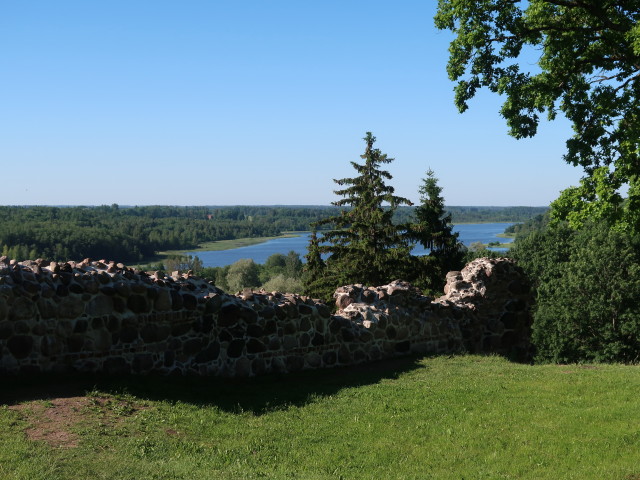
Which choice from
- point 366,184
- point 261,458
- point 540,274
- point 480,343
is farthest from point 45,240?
point 261,458

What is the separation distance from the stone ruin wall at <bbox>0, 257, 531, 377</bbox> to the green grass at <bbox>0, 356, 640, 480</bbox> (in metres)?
0.52

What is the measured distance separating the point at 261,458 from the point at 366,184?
32.5m

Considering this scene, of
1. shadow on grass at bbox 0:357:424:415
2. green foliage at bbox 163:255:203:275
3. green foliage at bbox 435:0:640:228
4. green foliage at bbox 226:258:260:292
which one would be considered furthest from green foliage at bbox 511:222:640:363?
green foliage at bbox 163:255:203:275

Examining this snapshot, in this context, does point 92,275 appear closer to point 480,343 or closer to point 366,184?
point 480,343

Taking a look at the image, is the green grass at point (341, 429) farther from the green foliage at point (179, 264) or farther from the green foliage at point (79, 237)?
the green foliage at point (179, 264)

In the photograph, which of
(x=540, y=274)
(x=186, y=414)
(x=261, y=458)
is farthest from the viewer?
(x=540, y=274)

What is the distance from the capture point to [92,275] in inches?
387

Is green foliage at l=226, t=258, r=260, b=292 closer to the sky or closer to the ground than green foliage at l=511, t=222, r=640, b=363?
closer to the ground

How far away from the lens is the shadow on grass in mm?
8570

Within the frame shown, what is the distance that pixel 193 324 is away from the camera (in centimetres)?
1073

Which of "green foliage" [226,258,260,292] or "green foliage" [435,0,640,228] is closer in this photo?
"green foliage" [435,0,640,228]

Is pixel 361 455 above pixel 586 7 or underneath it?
underneath

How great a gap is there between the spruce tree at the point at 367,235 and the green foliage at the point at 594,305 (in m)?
9.18

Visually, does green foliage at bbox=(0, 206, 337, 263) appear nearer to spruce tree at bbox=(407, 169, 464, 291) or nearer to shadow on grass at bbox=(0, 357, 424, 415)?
spruce tree at bbox=(407, 169, 464, 291)
